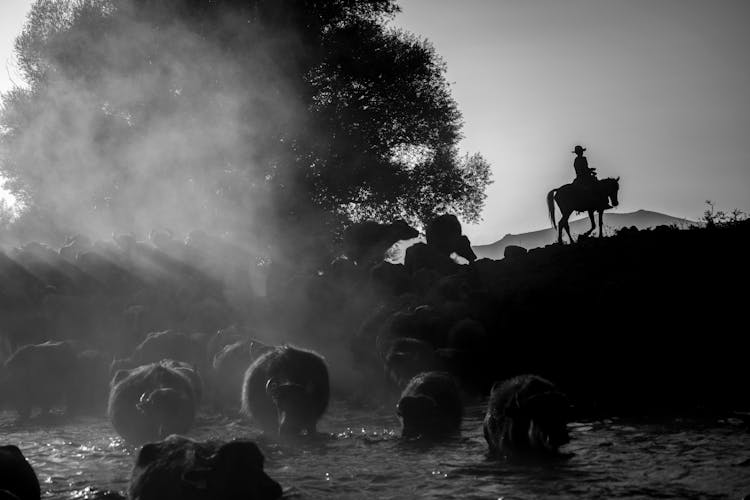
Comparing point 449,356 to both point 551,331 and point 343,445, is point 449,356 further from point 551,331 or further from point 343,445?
point 343,445

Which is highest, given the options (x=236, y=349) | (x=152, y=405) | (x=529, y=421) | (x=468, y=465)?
(x=236, y=349)

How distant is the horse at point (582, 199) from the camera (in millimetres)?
26219

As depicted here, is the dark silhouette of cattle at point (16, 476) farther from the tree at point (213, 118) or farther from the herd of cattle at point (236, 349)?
the tree at point (213, 118)

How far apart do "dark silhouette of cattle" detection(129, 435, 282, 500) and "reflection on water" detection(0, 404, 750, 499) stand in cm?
70

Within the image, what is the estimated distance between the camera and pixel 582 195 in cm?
2634

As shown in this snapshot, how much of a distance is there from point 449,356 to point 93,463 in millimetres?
6992

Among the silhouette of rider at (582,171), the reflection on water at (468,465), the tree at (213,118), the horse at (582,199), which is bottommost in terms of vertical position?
the reflection on water at (468,465)

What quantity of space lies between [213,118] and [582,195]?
52.0 ft

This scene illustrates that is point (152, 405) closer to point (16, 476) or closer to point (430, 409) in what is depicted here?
point (16, 476)

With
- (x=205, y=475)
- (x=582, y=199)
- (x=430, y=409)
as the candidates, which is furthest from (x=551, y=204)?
(x=205, y=475)

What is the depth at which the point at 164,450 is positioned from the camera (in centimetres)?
626

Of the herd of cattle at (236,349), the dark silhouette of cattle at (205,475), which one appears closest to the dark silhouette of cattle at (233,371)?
the herd of cattle at (236,349)

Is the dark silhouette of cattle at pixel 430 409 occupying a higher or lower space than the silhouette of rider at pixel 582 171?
lower

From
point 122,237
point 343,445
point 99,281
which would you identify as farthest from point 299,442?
point 122,237
